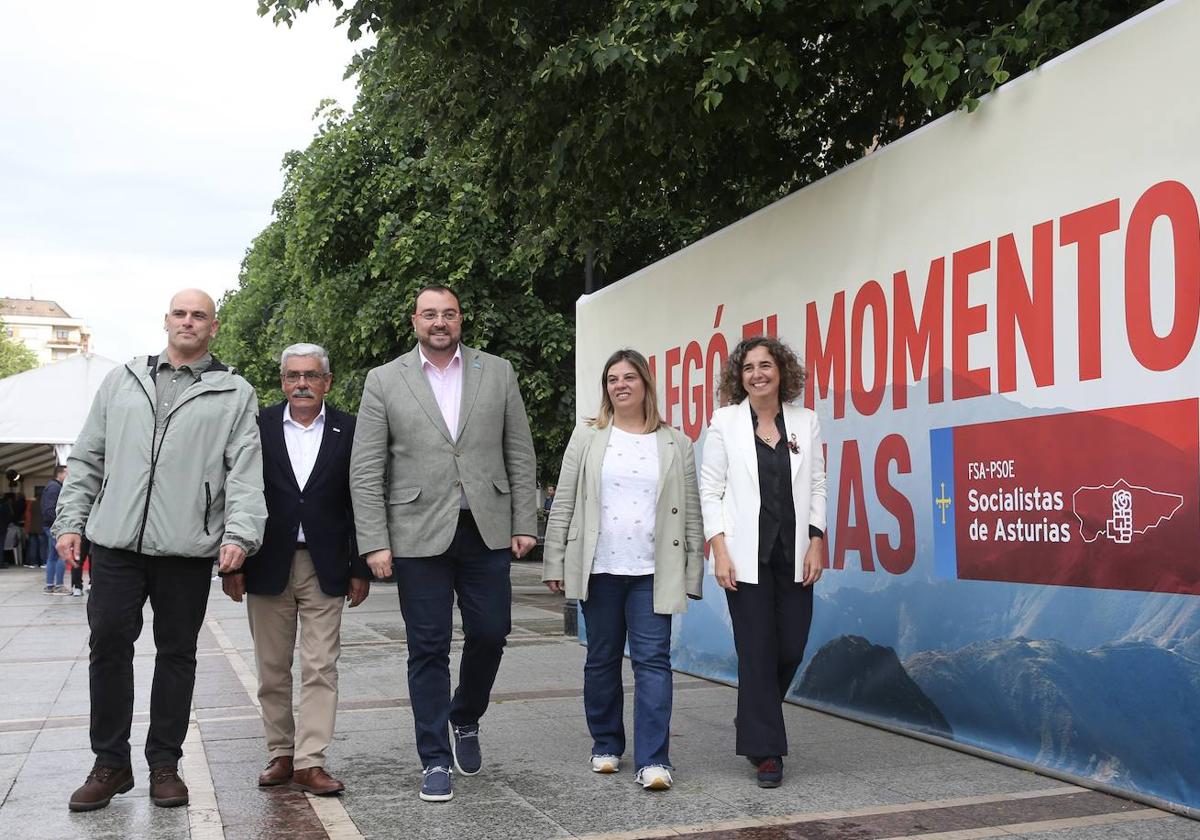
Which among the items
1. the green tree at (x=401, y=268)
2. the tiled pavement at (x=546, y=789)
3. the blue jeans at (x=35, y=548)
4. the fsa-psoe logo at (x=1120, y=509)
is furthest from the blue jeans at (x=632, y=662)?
the blue jeans at (x=35, y=548)

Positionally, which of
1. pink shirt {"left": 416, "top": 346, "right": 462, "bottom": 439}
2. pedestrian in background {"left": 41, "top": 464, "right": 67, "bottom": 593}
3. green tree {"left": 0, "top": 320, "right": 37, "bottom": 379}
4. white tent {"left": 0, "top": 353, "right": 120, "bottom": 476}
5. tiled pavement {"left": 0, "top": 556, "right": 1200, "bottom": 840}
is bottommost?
tiled pavement {"left": 0, "top": 556, "right": 1200, "bottom": 840}

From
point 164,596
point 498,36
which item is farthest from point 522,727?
point 498,36

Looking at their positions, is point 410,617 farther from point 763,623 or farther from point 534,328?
point 534,328

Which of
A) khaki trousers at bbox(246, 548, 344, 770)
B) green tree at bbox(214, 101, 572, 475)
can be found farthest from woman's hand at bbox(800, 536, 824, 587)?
green tree at bbox(214, 101, 572, 475)

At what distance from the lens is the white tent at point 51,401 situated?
23281 mm

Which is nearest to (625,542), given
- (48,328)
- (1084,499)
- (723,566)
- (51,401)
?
(723,566)

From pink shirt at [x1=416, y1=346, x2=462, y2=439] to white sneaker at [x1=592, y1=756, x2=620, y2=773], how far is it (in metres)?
1.59

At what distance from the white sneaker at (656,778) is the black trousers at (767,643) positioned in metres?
0.39

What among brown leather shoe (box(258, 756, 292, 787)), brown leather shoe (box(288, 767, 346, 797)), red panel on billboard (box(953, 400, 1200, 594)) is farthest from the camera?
brown leather shoe (box(258, 756, 292, 787))

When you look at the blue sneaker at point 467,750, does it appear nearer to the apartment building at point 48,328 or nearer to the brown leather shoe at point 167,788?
the brown leather shoe at point 167,788

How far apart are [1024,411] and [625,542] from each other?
1.84 meters

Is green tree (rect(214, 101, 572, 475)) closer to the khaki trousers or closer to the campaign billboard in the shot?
the campaign billboard

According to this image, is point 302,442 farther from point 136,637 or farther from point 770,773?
point 770,773

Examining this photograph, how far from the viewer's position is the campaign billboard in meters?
4.79
